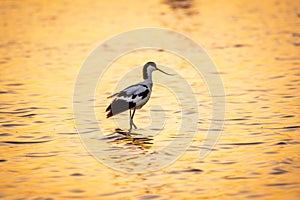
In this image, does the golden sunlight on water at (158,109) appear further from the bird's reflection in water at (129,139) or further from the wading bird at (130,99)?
the wading bird at (130,99)

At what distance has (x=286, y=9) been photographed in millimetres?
34344

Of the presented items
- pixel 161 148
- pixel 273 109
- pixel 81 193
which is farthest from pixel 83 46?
pixel 81 193

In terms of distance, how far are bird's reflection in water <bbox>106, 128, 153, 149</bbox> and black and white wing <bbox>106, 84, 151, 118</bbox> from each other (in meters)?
0.50

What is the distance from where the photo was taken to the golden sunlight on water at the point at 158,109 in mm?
10672

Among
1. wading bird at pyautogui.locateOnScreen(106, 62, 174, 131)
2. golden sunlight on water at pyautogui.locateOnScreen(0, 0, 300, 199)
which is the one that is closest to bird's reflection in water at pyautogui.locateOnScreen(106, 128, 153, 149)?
golden sunlight on water at pyautogui.locateOnScreen(0, 0, 300, 199)

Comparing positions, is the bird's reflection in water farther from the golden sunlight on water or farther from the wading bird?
the wading bird

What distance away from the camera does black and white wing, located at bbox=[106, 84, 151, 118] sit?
14188mm

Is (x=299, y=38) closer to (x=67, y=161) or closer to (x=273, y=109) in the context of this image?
(x=273, y=109)

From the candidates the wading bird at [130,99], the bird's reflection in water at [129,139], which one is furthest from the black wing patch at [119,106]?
the bird's reflection in water at [129,139]

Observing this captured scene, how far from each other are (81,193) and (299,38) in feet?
59.1

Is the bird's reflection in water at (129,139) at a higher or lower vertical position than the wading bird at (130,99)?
lower

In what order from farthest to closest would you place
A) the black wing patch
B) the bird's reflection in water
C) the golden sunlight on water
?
the black wing patch, the bird's reflection in water, the golden sunlight on water

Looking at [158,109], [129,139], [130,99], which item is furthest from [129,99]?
[158,109]

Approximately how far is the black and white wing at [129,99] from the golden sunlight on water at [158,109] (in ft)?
1.83
